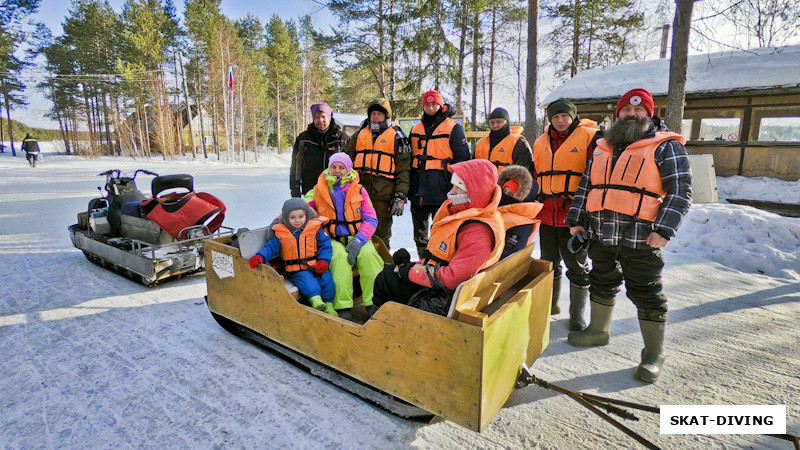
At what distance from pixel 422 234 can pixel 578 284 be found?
177 cm

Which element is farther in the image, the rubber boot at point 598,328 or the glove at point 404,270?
the rubber boot at point 598,328

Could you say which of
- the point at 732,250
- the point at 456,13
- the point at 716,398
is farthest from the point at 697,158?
the point at 456,13

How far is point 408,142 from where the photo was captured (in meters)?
4.21

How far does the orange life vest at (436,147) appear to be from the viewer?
4.11 meters

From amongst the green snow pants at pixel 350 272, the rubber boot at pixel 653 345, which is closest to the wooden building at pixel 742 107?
the rubber boot at pixel 653 345

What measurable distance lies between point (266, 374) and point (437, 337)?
4.74 feet

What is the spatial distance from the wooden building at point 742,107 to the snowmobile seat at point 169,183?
443 inches

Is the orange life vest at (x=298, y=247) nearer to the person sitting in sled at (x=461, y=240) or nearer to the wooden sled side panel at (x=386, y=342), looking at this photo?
the wooden sled side panel at (x=386, y=342)

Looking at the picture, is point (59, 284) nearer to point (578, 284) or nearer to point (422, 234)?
point (422, 234)

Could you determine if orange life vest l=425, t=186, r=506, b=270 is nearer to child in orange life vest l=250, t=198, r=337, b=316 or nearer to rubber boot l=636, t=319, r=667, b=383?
child in orange life vest l=250, t=198, r=337, b=316

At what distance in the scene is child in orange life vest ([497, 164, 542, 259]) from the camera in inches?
99.8

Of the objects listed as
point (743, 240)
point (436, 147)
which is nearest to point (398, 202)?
point (436, 147)

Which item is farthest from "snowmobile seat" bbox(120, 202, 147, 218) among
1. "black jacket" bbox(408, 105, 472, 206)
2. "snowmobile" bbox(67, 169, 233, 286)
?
"black jacket" bbox(408, 105, 472, 206)

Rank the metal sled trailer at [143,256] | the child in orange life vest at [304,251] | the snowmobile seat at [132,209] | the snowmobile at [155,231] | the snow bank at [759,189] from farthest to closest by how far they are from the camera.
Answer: the snow bank at [759,189] < the snowmobile seat at [132,209] < the snowmobile at [155,231] < the metal sled trailer at [143,256] < the child in orange life vest at [304,251]
